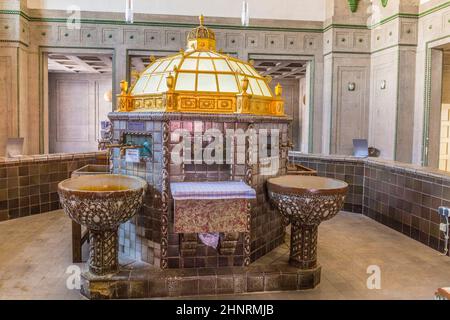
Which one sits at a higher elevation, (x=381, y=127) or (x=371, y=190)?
(x=381, y=127)

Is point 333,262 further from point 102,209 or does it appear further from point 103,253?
point 102,209

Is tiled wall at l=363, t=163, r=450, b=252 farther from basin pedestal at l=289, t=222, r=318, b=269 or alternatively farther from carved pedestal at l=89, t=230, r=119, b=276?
carved pedestal at l=89, t=230, r=119, b=276

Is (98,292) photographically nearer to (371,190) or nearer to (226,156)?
(226,156)

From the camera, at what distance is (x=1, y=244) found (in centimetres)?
495

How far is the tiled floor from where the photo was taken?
3668 mm

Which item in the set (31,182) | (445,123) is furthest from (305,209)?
(445,123)

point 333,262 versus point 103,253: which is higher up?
point 103,253

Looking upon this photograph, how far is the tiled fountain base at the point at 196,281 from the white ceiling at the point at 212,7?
6960 mm

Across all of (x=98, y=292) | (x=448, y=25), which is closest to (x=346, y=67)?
(x=448, y=25)

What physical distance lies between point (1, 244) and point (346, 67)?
7.51 m

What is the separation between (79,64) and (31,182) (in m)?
8.80

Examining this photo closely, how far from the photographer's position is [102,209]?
3330 millimetres

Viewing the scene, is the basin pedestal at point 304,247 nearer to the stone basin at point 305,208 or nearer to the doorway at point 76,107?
the stone basin at point 305,208

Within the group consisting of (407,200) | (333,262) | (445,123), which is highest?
(445,123)
